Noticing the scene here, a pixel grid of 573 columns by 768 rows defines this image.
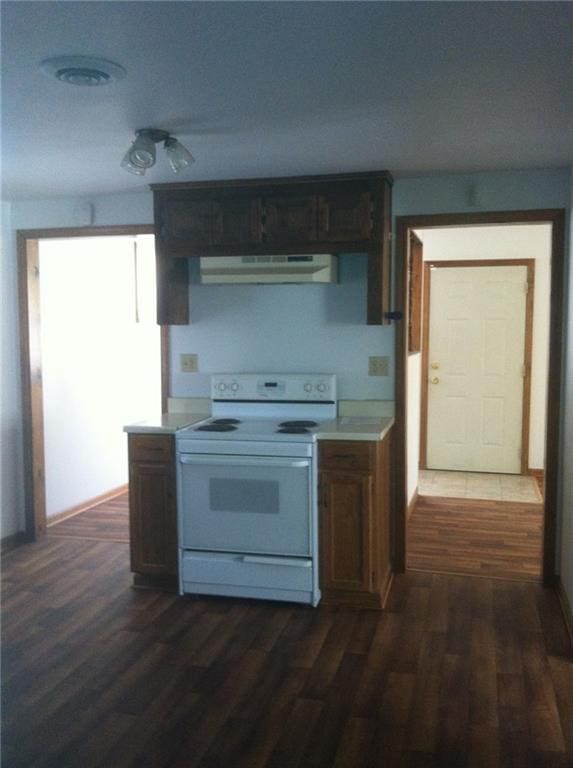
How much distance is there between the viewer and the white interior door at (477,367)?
20.3ft

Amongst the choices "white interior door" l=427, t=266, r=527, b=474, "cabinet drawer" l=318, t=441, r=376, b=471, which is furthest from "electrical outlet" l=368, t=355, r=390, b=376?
"white interior door" l=427, t=266, r=527, b=474

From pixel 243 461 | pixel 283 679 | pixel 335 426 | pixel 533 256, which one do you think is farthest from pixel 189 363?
pixel 533 256

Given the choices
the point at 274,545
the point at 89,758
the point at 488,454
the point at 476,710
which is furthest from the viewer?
the point at 488,454

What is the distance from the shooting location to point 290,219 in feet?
11.8

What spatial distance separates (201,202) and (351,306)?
1.00 m

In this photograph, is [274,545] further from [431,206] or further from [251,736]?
[431,206]

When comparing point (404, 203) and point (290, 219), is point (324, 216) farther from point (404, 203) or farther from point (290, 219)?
point (404, 203)

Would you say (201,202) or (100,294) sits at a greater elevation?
(201,202)

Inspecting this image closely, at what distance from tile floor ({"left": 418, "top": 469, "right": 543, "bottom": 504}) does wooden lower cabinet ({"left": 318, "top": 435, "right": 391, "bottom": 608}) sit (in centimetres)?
232

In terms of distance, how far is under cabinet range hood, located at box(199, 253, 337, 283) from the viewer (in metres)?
3.58

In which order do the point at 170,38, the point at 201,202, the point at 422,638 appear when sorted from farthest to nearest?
the point at 201,202 → the point at 422,638 → the point at 170,38

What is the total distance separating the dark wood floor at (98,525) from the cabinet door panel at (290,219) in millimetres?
2241

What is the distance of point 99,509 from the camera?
17.0 ft

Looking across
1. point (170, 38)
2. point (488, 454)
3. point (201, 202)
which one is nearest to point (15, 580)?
point (201, 202)
